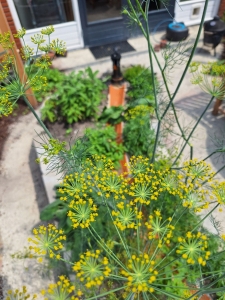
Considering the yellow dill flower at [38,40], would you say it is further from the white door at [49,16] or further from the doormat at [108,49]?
the doormat at [108,49]

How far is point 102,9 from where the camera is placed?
7.75 metres

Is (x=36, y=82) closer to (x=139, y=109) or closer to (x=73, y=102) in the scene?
(x=139, y=109)

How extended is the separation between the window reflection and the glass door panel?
1.86 feet

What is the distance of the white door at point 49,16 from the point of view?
703 centimetres

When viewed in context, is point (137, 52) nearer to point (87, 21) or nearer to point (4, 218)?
point (87, 21)

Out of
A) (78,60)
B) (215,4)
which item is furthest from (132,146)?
(215,4)

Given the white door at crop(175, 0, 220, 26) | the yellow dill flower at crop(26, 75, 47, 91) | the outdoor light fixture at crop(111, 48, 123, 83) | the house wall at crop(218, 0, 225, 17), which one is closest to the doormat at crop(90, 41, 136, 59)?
the outdoor light fixture at crop(111, 48, 123, 83)

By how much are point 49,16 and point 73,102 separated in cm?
373

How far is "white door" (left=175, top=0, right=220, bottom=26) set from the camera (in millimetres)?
8461

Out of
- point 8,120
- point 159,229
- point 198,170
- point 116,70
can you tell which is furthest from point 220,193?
point 8,120

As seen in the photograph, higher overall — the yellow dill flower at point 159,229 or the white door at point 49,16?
the yellow dill flower at point 159,229

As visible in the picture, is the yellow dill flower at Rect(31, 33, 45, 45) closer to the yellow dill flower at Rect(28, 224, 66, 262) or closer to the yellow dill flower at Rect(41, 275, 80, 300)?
the yellow dill flower at Rect(28, 224, 66, 262)

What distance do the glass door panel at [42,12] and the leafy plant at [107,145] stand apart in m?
4.71

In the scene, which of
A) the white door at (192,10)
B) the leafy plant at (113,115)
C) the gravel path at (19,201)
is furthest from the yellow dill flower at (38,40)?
the white door at (192,10)
